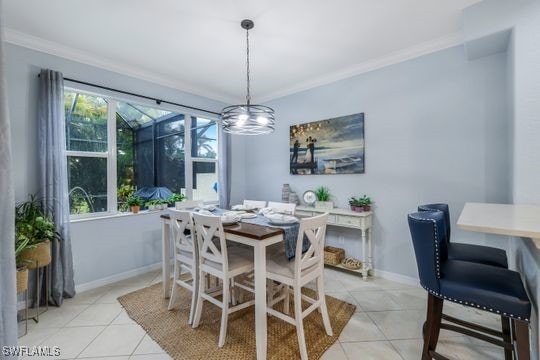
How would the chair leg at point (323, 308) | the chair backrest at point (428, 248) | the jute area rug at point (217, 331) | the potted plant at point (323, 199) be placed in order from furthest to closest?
1. the potted plant at point (323, 199)
2. the chair leg at point (323, 308)
3. the jute area rug at point (217, 331)
4. the chair backrest at point (428, 248)

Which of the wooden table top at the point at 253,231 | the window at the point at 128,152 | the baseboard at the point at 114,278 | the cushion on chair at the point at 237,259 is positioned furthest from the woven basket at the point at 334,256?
the baseboard at the point at 114,278

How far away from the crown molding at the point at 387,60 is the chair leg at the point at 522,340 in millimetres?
2508

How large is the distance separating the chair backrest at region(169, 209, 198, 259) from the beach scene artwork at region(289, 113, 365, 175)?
2060 mm

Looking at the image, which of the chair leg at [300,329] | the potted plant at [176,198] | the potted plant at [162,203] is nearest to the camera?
the chair leg at [300,329]

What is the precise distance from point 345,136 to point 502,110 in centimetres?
153

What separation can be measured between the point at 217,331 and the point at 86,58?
10.4 feet

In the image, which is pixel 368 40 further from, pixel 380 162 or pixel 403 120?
pixel 380 162

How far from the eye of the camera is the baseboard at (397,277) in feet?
9.17

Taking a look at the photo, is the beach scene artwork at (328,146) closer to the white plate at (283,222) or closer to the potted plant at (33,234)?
the white plate at (283,222)

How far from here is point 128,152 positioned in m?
3.28

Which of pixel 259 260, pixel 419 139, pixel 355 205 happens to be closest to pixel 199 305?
pixel 259 260

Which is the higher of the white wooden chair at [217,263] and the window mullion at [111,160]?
the window mullion at [111,160]

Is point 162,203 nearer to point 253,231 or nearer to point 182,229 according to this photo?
point 182,229

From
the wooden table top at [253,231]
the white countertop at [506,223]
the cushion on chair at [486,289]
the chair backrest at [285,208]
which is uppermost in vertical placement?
the white countertop at [506,223]
